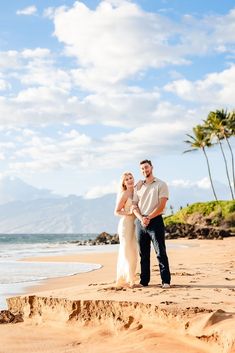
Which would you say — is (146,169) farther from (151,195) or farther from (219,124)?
(219,124)

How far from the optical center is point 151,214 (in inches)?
344

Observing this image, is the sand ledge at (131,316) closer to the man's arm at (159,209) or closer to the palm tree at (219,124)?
the man's arm at (159,209)

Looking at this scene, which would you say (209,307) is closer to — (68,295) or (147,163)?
(68,295)

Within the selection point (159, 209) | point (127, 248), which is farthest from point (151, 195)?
point (127, 248)

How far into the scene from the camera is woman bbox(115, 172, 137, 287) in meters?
9.09

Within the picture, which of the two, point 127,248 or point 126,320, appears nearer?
point 126,320

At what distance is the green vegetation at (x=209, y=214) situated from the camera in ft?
160

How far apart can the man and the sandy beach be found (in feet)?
1.25

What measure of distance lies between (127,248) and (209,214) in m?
42.5

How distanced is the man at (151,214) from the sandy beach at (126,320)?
0.38 m

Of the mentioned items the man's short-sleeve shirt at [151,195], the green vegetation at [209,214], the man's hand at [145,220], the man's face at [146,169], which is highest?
the green vegetation at [209,214]

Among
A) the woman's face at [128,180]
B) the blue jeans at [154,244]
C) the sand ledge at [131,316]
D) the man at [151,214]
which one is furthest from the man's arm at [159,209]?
the sand ledge at [131,316]

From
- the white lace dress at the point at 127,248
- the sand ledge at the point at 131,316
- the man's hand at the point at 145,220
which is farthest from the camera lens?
the white lace dress at the point at 127,248

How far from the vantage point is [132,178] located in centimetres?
918
